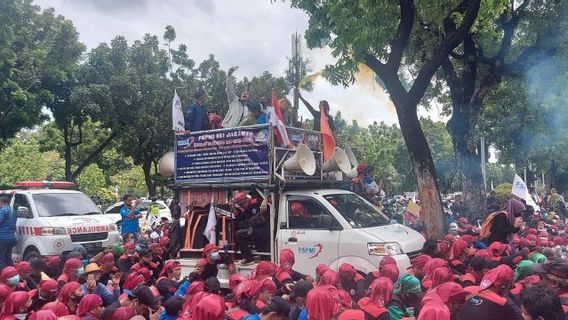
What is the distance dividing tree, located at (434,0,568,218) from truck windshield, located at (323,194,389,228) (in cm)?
581

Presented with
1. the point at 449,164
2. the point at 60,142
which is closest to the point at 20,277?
the point at 60,142

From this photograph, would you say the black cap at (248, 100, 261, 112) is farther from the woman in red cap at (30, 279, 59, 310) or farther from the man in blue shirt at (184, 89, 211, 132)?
the woman in red cap at (30, 279, 59, 310)

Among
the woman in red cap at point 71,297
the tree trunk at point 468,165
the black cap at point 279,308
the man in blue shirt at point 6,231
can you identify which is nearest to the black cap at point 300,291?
the black cap at point 279,308

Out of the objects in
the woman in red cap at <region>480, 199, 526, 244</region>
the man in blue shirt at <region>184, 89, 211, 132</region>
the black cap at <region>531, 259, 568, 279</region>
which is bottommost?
the black cap at <region>531, 259, 568, 279</region>

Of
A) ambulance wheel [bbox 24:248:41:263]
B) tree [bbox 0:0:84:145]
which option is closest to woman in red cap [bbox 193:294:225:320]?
ambulance wheel [bbox 24:248:41:263]

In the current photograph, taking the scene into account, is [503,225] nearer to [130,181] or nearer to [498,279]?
[498,279]

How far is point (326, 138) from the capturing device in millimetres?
9695

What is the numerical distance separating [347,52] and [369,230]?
12.0ft

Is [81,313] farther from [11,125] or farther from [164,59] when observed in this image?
[164,59]

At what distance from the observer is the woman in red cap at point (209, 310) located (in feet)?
11.7

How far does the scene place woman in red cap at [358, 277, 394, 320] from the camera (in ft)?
12.8

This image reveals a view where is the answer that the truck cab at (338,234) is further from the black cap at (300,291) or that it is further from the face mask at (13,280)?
the face mask at (13,280)

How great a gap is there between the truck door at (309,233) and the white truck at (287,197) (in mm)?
14

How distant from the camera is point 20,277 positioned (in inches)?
252
